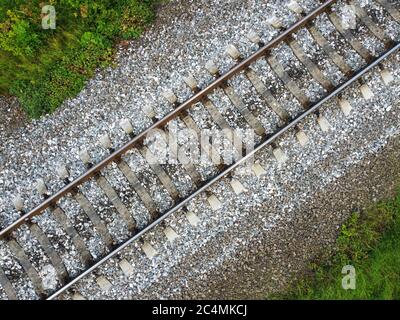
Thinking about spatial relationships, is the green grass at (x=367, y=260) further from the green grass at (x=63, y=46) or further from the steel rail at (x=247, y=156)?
the green grass at (x=63, y=46)

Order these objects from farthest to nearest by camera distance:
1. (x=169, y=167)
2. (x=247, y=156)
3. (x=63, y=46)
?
(x=63, y=46) → (x=169, y=167) → (x=247, y=156)

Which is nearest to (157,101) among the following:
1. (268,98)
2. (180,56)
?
(180,56)

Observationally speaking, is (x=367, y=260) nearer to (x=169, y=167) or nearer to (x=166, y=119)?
(x=169, y=167)

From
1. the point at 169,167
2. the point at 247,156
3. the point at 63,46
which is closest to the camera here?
the point at 247,156

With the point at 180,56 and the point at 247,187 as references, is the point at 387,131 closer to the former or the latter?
the point at 247,187

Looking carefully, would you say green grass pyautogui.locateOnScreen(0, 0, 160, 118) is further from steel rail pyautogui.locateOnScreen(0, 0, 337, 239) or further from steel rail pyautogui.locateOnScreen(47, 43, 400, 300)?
steel rail pyautogui.locateOnScreen(47, 43, 400, 300)

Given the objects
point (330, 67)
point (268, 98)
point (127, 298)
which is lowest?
point (127, 298)

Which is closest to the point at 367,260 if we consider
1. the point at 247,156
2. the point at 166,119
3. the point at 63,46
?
the point at 247,156
